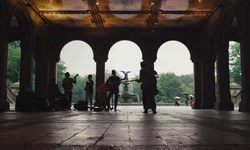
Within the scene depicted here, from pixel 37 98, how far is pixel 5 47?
2958 mm

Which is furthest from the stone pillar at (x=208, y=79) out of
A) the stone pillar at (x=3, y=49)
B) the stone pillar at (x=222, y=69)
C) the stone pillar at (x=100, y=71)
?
the stone pillar at (x=3, y=49)

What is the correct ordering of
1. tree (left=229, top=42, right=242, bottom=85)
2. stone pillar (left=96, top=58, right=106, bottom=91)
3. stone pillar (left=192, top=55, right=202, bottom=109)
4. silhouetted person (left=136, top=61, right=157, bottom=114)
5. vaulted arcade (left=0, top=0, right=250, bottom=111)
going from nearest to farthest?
silhouetted person (left=136, top=61, right=157, bottom=114), vaulted arcade (left=0, top=0, right=250, bottom=111), stone pillar (left=192, top=55, right=202, bottom=109), stone pillar (left=96, top=58, right=106, bottom=91), tree (left=229, top=42, right=242, bottom=85)

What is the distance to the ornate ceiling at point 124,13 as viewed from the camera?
1545 centimetres

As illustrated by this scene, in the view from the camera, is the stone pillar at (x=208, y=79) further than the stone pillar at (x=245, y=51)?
Yes

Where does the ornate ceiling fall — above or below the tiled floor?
above

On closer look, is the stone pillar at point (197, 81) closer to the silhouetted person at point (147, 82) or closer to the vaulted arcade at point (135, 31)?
the vaulted arcade at point (135, 31)

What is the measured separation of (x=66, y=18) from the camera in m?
18.5

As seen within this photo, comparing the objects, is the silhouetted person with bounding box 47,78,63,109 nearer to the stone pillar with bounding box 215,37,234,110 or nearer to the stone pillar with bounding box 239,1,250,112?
the stone pillar with bounding box 239,1,250,112

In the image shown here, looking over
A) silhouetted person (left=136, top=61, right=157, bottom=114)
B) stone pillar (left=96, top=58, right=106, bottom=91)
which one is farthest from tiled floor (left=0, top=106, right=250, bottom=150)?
stone pillar (left=96, top=58, right=106, bottom=91)

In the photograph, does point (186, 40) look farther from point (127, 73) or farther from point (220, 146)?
point (220, 146)

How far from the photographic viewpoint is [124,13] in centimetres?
1709

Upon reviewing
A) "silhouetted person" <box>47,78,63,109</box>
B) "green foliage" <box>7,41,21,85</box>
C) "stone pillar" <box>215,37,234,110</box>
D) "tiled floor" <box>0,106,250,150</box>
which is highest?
"green foliage" <box>7,41,21,85</box>

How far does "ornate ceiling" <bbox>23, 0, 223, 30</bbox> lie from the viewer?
1545 centimetres

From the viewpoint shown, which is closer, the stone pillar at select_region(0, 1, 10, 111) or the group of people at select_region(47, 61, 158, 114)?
the group of people at select_region(47, 61, 158, 114)
